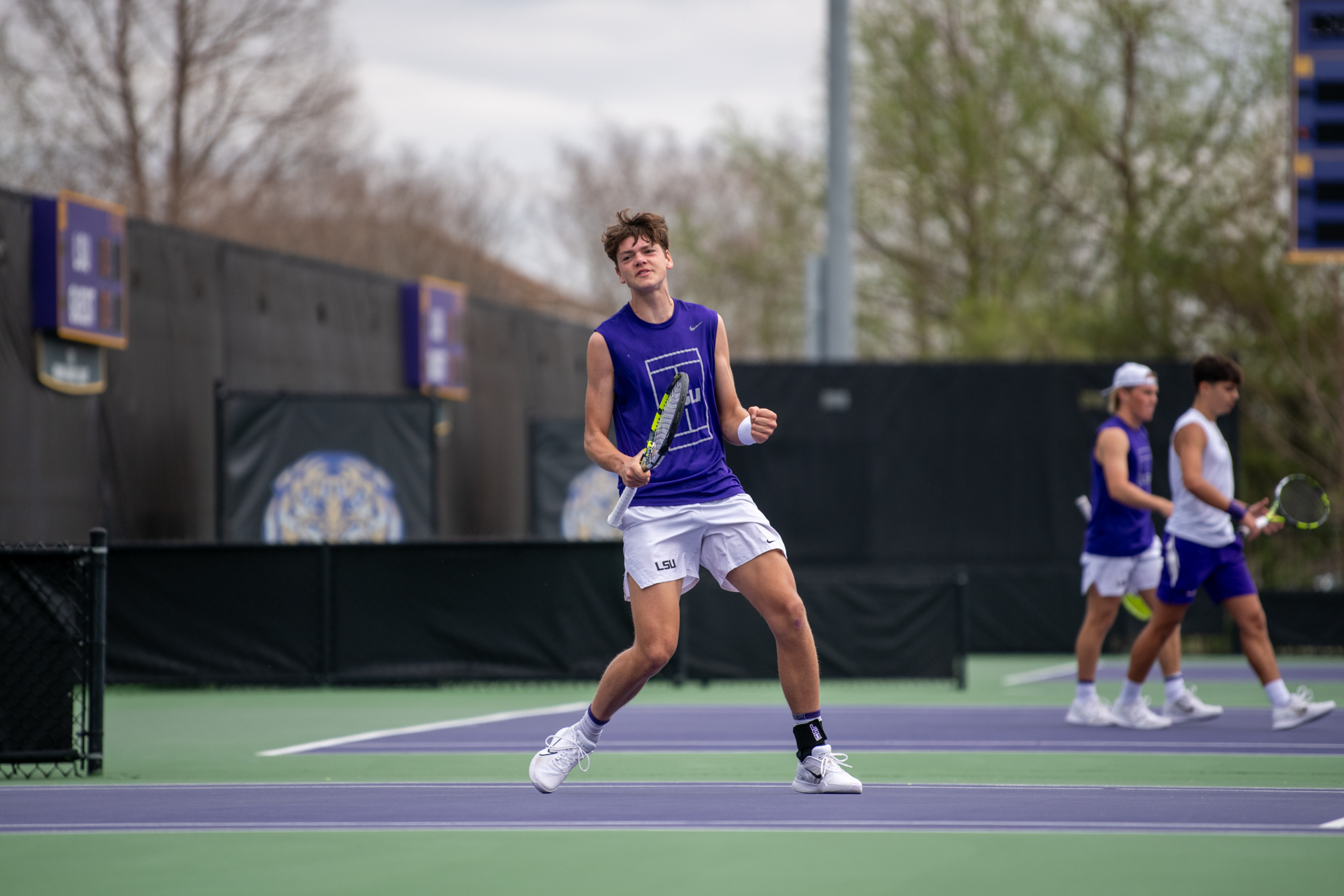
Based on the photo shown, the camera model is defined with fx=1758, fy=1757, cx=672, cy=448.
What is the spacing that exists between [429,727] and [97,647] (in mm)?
3030

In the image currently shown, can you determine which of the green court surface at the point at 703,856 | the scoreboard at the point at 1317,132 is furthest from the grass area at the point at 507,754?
the scoreboard at the point at 1317,132

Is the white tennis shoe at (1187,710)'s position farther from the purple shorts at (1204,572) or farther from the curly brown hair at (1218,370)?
the curly brown hair at (1218,370)

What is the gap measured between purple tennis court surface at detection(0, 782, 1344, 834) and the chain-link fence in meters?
0.43

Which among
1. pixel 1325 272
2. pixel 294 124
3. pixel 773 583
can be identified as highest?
pixel 294 124

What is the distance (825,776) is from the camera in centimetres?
657

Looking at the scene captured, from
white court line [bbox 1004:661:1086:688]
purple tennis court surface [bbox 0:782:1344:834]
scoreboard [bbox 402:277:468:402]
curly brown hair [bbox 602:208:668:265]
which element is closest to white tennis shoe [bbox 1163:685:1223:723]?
purple tennis court surface [bbox 0:782:1344:834]

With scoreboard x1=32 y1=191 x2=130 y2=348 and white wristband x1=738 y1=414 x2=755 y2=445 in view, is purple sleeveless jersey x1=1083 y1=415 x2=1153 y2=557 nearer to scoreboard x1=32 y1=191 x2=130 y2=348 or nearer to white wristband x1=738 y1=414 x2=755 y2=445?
white wristband x1=738 y1=414 x2=755 y2=445

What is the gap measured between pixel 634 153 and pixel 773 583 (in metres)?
40.0

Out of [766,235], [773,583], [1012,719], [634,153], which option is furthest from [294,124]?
[773,583]

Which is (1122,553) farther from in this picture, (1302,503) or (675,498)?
(675,498)

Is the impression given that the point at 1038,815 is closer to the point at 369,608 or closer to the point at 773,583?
the point at 773,583

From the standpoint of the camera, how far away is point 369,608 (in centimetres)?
1335

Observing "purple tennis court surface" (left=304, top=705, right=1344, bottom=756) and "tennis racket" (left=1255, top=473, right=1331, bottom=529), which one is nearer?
"purple tennis court surface" (left=304, top=705, right=1344, bottom=756)

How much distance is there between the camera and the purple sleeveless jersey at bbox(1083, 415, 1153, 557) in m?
Result: 10.1
